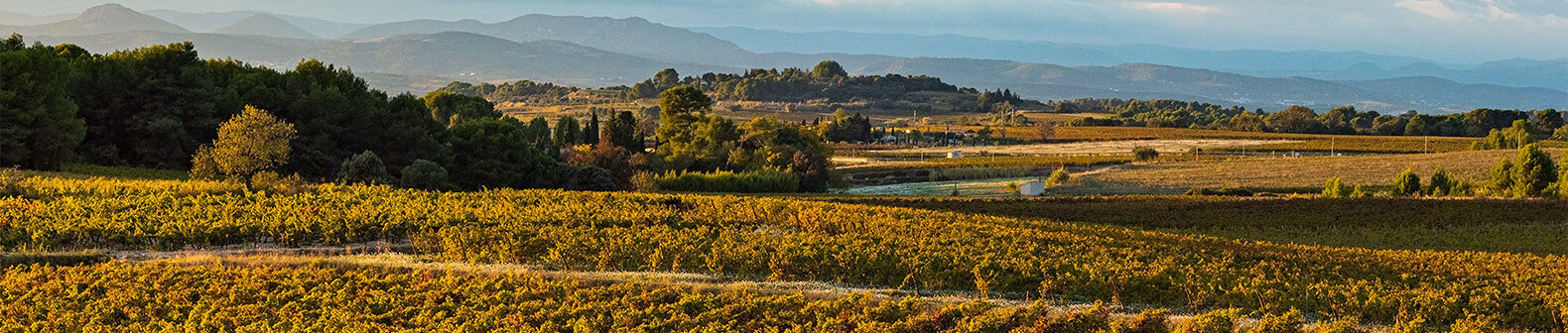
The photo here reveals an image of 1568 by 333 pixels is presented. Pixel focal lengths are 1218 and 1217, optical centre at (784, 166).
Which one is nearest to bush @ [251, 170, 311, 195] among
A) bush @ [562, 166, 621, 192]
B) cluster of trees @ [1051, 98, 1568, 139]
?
bush @ [562, 166, 621, 192]

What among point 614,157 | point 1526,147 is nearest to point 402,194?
point 614,157

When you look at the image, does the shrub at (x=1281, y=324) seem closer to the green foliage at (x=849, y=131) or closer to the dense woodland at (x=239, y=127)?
the dense woodland at (x=239, y=127)

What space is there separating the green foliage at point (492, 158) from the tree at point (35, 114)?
18.9 metres

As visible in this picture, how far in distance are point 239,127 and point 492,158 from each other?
71.6 feet

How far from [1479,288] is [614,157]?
60280 millimetres

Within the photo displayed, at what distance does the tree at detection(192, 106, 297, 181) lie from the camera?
41.4 meters

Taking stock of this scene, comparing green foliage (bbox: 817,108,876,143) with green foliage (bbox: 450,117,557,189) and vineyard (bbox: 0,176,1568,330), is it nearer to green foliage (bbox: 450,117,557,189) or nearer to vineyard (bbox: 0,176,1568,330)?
green foliage (bbox: 450,117,557,189)

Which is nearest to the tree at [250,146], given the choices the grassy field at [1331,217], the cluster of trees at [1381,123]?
the grassy field at [1331,217]

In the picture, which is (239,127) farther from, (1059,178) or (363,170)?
(1059,178)

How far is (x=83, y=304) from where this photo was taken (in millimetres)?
17359

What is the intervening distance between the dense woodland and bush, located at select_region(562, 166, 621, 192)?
8 centimetres

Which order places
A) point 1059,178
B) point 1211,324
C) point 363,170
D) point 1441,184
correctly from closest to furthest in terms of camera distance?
point 1211,324
point 363,170
point 1441,184
point 1059,178

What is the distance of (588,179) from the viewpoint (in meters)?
64.3

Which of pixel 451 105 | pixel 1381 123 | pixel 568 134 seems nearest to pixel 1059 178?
pixel 568 134
